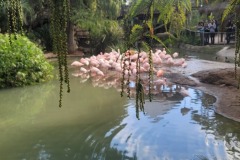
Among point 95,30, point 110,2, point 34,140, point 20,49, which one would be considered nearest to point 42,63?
point 20,49

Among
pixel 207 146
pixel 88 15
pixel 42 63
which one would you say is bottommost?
pixel 207 146

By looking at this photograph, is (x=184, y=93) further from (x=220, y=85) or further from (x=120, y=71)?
(x=120, y=71)

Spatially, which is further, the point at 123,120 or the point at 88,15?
the point at 88,15

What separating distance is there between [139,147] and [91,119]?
1508 millimetres

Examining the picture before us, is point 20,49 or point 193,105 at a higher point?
point 20,49

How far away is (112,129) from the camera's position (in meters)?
5.06

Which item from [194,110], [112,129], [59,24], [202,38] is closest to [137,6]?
[59,24]

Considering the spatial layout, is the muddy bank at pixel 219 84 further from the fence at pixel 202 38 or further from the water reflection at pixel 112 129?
the fence at pixel 202 38

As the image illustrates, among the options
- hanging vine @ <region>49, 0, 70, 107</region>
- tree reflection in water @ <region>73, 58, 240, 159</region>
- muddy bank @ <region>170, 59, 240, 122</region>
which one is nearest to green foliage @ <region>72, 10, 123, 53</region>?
muddy bank @ <region>170, 59, 240, 122</region>

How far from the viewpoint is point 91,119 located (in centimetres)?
563

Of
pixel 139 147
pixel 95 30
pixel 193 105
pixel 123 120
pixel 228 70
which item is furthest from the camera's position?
pixel 95 30

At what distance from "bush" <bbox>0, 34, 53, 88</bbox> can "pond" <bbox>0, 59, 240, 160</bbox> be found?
1.82 feet

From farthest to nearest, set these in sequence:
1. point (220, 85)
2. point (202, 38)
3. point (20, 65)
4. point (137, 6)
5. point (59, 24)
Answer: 1. point (202, 38)
2. point (20, 65)
3. point (220, 85)
4. point (137, 6)
5. point (59, 24)

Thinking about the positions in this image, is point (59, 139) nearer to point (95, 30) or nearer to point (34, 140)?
point (34, 140)
